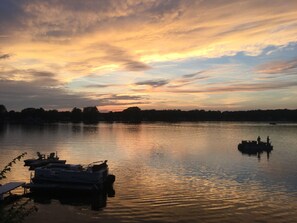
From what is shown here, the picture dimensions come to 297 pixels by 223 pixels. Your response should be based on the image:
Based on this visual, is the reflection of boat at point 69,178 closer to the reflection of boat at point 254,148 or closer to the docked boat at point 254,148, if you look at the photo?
the reflection of boat at point 254,148

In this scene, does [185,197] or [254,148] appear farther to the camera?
[254,148]

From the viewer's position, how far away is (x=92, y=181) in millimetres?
40938

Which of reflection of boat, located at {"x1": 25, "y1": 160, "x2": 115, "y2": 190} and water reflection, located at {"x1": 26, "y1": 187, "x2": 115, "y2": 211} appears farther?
reflection of boat, located at {"x1": 25, "y1": 160, "x2": 115, "y2": 190}

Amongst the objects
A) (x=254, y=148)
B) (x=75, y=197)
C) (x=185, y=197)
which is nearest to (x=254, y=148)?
(x=254, y=148)

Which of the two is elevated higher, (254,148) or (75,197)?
(254,148)

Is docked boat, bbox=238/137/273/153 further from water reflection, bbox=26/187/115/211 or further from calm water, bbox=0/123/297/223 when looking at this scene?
water reflection, bbox=26/187/115/211

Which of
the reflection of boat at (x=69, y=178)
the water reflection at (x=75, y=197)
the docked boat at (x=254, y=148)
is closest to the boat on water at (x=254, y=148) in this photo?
the docked boat at (x=254, y=148)

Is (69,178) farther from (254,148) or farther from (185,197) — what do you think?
(254,148)

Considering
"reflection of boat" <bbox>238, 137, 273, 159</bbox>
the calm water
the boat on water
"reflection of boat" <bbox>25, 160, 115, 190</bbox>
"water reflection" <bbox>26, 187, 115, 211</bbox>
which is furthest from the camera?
the boat on water

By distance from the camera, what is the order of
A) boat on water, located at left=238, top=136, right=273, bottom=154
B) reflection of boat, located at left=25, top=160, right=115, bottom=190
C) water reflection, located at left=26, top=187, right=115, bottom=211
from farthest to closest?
boat on water, located at left=238, top=136, right=273, bottom=154 → reflection of boat, located at left=25, top=160, right=115, bottom=190 → water reflection, located at left=26, top=187, right=115, bottom=211

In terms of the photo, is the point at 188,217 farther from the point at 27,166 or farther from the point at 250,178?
Answer: the point at 27,166

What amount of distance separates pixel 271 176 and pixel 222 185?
12.3 m

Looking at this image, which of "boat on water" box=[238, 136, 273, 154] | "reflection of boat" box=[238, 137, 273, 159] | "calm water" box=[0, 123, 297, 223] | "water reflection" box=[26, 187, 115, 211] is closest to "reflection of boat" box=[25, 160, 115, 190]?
"water reflection" box=[26, 187, 115, 211]

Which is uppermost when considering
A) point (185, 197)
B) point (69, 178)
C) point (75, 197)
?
point (69, 178)
